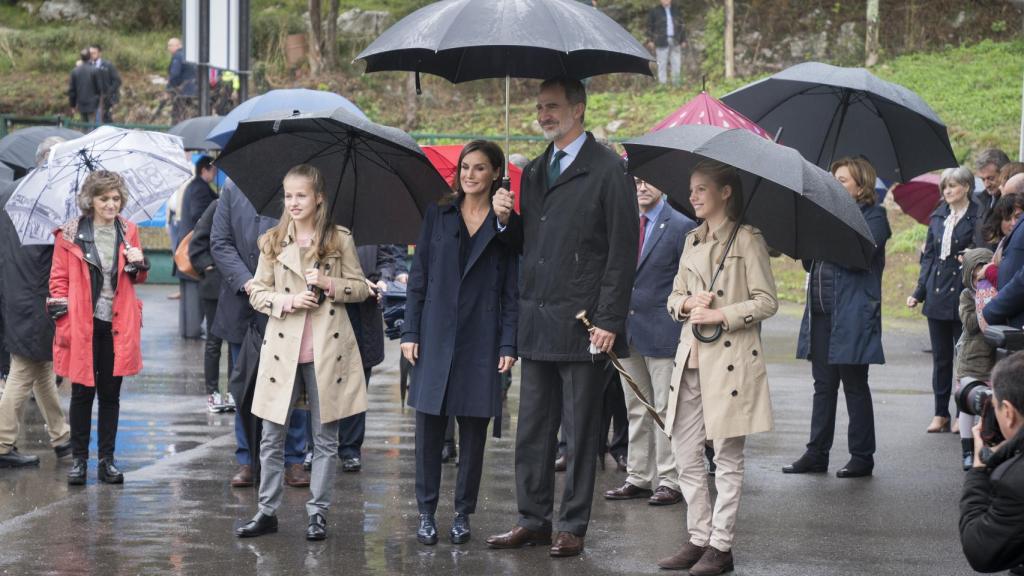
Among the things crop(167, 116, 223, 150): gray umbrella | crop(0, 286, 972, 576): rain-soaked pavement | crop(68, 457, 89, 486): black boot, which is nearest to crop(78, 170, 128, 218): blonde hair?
crop(68, 457, 89, 486): black boot

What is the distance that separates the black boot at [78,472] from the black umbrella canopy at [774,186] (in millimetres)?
3826

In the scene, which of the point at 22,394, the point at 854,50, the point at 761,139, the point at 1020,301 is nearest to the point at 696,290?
the point at 761,139

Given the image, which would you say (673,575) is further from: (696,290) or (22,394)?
(22,394)

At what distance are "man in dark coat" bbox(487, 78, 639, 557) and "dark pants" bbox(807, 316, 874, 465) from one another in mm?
2690

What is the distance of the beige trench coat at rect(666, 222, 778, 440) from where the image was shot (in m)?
6.21

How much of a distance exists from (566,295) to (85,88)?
21788 mm

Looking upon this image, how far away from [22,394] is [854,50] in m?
26.7

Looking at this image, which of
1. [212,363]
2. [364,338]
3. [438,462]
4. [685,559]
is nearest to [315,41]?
[212,363]

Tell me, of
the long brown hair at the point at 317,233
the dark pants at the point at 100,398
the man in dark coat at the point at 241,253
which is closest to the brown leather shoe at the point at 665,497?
the man in dark coat at the point at 241,253

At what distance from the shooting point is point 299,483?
26.9ft

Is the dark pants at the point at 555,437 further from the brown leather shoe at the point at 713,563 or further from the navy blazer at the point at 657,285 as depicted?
the navy blazer at the point at 657,285

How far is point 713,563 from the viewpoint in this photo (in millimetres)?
6207

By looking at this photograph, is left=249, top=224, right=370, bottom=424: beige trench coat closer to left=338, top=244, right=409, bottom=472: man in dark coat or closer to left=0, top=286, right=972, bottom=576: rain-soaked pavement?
left=0, top=286, right=972, bottom=576: rain-soaked pavement

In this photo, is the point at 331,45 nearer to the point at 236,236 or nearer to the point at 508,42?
the point at 236,236
